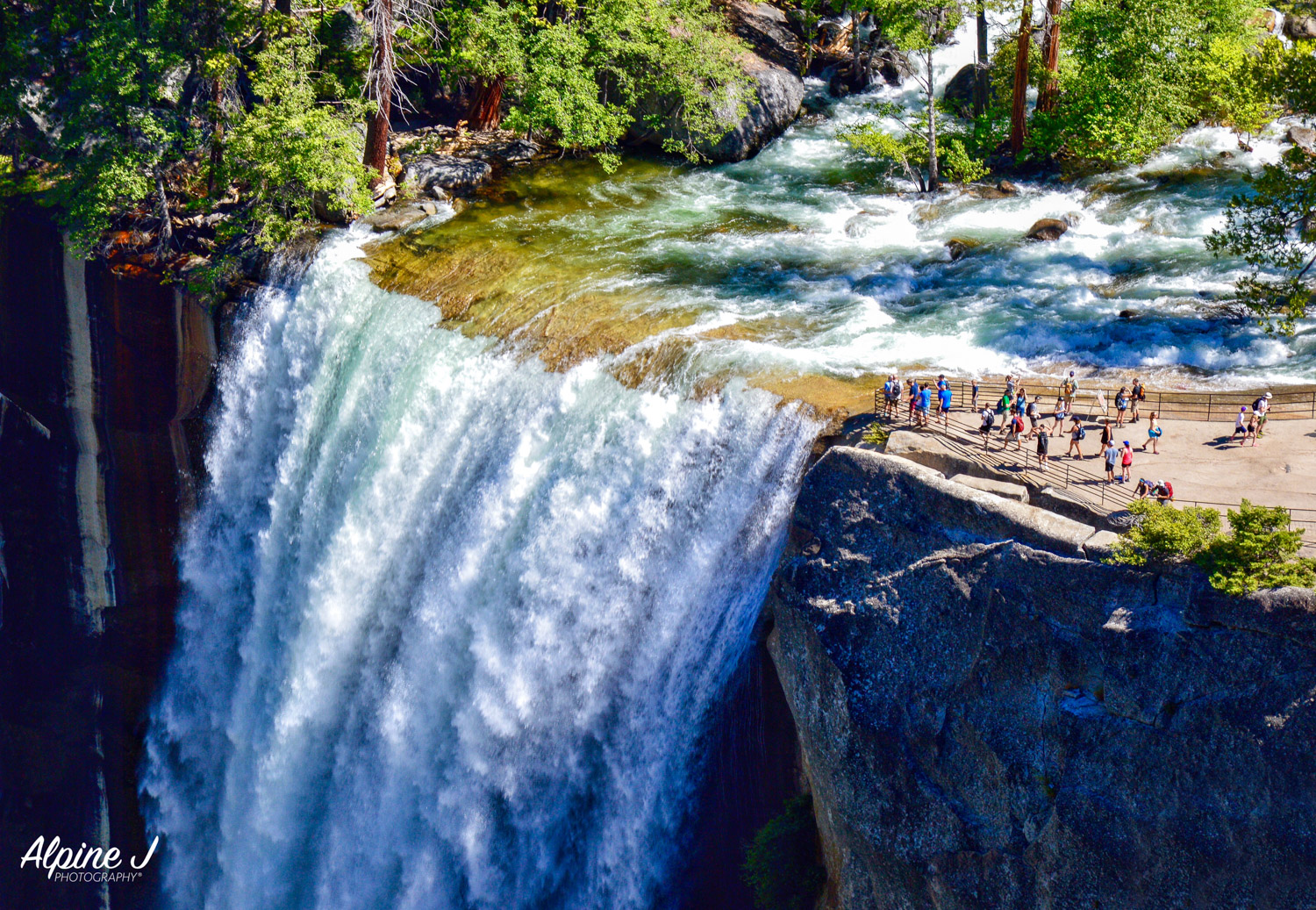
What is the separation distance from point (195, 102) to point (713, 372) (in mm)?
24164

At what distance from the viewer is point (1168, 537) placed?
46.2ft

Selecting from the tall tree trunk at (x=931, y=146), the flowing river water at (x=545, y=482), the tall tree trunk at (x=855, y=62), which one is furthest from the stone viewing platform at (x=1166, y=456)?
the tall tree trunk at (x=855, y=62)

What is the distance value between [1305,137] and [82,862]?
45.4 metres

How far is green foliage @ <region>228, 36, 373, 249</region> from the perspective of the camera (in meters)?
30.1

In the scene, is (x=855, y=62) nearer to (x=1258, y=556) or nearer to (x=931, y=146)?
(x=931, y=146)

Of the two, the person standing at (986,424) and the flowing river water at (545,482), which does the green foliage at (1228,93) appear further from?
the person standing at (986,424)

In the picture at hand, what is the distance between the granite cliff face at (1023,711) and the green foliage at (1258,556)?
0.85ft

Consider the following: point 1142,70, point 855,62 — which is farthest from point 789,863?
point 855,62

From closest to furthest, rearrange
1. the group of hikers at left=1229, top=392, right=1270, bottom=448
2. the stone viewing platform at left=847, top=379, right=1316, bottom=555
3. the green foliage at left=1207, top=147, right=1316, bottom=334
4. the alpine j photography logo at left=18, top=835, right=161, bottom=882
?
the stone viewing platform at left=847, top=379, right=1316, bottom=555 < the group of hikers at left=1229, top=392, right=1270, bottom=448 < the green foliage at left=1207, top=147, right=1316, bottom=334 < the alpine j photography logo at left=18, top=835, right=161, bottom=882

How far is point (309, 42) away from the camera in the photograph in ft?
113

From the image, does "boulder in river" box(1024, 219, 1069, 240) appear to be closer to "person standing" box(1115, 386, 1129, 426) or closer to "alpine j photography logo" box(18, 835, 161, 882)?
"person standing" box(1115, 386, 1129, 426)

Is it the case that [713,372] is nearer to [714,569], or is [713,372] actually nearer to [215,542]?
[714,569]

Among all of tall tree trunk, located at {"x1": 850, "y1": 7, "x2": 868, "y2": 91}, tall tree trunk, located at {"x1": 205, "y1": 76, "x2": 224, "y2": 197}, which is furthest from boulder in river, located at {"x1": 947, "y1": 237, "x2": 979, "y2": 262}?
tall tree trunk, located at {"x1": 205, "y1": 76, "x2": 224, "y2": 197}

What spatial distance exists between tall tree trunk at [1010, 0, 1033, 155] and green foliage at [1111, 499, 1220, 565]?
23.7m
